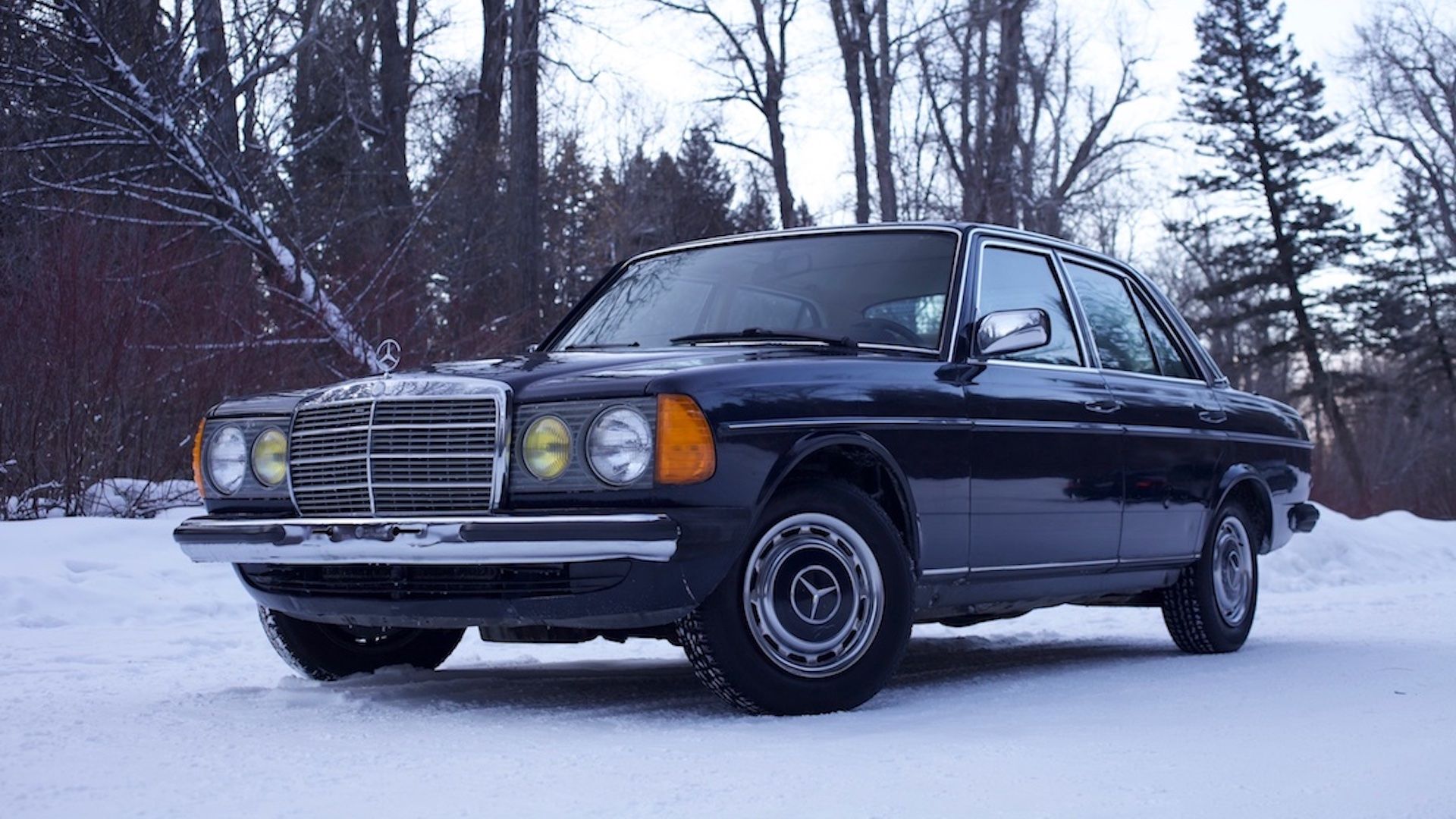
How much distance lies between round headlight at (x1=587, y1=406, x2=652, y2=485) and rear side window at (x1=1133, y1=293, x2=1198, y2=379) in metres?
3.53

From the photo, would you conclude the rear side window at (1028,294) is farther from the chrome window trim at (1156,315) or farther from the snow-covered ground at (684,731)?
the snow-covered ground at (684,731)

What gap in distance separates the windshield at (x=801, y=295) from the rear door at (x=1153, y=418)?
110cm

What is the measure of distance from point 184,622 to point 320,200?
12411 mm

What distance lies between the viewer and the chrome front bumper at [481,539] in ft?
14.8

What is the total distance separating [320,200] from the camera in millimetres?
19812

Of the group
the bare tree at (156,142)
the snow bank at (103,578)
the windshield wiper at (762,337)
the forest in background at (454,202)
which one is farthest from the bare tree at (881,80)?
the windshield wiper at (762,337)

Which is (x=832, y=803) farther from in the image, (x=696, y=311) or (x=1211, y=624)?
(x=1211, y=624)

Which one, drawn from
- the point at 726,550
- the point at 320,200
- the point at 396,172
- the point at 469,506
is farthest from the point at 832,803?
the point at 396,172

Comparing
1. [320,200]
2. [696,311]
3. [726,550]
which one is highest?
[320,200]

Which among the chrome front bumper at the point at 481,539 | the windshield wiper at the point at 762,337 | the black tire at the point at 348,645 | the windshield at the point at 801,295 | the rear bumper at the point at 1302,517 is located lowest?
the black tire at the point at 348,645

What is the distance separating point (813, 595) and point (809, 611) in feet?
0.16

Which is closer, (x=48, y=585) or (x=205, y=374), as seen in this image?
(x=48, y=585)

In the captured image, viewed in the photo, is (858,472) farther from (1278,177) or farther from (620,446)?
(1278,177)

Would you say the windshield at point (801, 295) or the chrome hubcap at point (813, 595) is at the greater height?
the windshield at point (801, 295)
